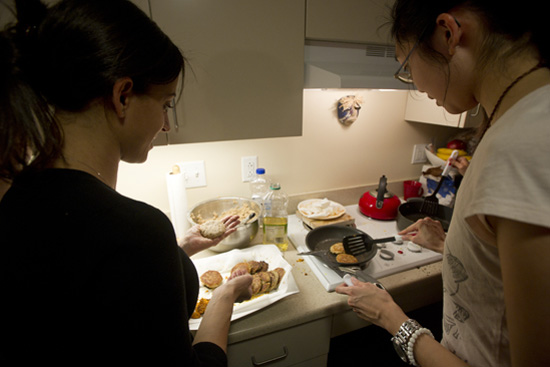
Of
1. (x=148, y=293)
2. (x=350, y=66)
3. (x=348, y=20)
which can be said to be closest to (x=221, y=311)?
(x=148, y=293)

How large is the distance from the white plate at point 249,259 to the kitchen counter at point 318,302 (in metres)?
0.02

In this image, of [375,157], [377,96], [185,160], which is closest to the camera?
[185,160]

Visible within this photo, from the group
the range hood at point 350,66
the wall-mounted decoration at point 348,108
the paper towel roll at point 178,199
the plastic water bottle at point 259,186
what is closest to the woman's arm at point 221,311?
the paper towel roll at point 178,199

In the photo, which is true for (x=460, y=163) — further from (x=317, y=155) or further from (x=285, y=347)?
(x=285, y=347)

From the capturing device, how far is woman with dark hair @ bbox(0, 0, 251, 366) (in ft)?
1.29

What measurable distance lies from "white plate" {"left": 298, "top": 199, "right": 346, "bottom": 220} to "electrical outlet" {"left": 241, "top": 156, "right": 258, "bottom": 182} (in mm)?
316

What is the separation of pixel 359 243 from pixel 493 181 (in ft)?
2.35

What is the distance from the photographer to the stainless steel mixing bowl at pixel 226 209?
3.63 ft

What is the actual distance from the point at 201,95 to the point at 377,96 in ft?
3.42

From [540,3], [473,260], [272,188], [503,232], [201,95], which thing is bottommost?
[272,188]

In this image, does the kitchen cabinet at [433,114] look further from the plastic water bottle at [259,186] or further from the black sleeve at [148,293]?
the black sleeve at [148,293]

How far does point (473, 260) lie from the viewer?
501mm

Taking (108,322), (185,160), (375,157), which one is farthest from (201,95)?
(375,157)

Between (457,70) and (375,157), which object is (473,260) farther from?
(375,157)
